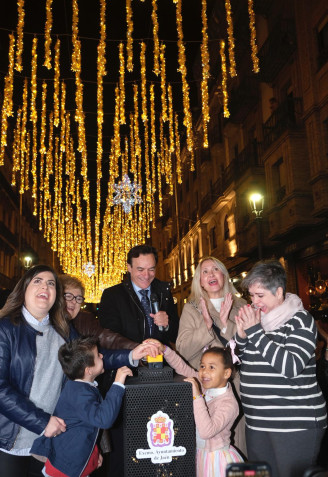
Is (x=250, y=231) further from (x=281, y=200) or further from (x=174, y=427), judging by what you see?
(x=174, y=427)

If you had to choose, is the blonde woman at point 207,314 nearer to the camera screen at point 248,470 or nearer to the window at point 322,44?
the camera screen at point 248,470

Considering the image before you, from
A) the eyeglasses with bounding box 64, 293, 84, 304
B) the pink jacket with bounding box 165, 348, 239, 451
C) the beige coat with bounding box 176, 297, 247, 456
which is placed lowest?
the pink jacket with bounding box 165, 348, 239, 451

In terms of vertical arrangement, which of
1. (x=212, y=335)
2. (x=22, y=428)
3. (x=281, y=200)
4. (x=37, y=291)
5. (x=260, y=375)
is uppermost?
(x=281, y=200)

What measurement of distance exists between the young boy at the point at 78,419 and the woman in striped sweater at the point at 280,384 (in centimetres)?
96

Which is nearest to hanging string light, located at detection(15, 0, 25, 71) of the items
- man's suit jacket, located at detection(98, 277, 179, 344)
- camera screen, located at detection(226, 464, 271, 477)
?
man's suit jacket, located at detection(98, 277, 179, 344)

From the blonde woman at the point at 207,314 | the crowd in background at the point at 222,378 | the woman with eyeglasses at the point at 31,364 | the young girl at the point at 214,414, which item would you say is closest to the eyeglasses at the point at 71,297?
the crowd in background at the point at 222,378

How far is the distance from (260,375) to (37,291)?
5.99 ft

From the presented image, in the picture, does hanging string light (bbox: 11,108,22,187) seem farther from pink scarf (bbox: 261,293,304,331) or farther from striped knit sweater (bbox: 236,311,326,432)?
striped knit sweater (bbox: 236,311,326,432)

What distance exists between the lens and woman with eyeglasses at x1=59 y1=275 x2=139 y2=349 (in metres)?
3.87

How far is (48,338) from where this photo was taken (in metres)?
3.20

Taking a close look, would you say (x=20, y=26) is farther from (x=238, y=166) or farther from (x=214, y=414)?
(x=238, y=166)

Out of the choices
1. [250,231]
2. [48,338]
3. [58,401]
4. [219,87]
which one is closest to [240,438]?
[58,401]

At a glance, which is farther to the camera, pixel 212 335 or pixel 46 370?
pixel 212 335

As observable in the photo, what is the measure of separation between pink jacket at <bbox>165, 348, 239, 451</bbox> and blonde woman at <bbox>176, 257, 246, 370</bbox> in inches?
23.3
